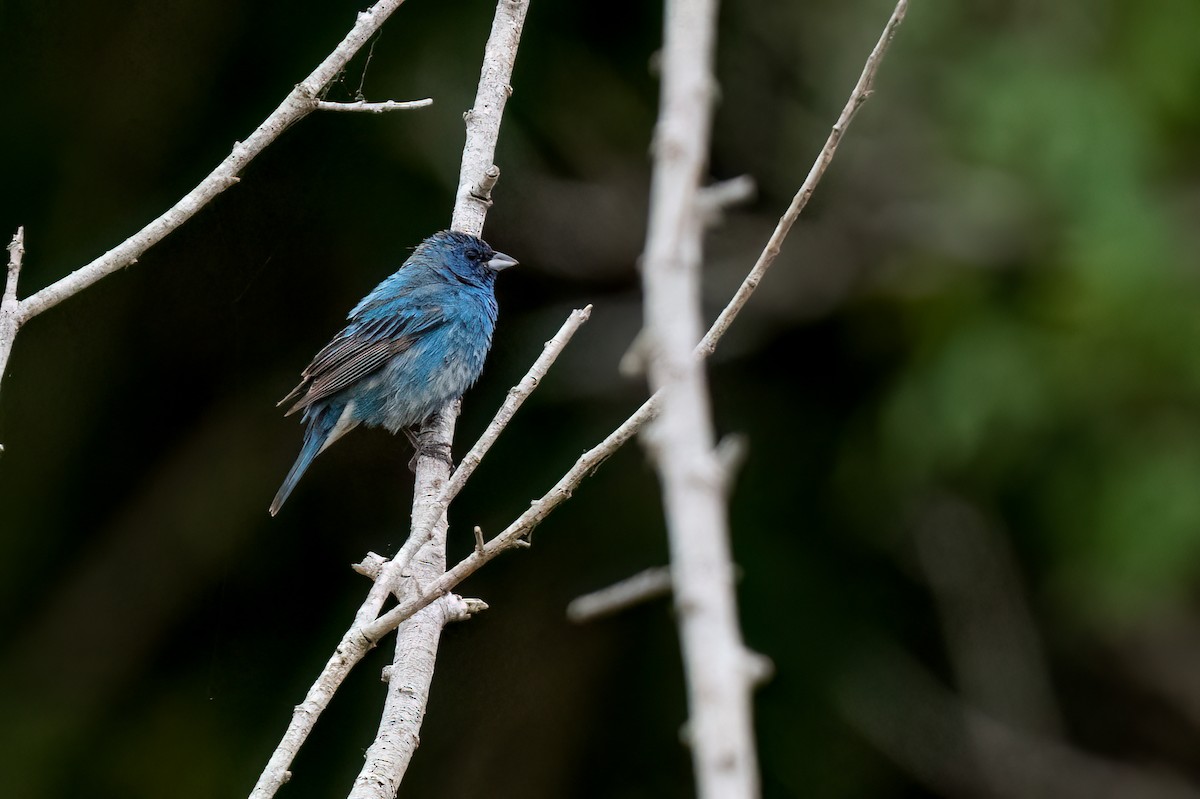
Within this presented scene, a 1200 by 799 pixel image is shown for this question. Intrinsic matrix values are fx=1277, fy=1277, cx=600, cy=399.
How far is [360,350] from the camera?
17.0 ft

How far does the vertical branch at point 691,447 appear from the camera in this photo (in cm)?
100

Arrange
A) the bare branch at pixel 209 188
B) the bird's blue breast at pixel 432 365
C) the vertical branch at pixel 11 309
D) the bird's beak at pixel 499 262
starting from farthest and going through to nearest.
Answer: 1. the bird's beak at pixel 499 262
2. the bird's blue breast at pixel 432 365
3. the bare branch at pixel 209 188
4. the vertical branch at pixel 11 309

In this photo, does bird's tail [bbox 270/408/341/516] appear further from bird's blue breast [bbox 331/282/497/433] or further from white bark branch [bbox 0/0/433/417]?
white bark branch [bbox 0/0/433/417]

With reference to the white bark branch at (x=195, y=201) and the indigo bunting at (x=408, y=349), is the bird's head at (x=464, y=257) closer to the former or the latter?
the indigo bunting at (x=408, y=349)

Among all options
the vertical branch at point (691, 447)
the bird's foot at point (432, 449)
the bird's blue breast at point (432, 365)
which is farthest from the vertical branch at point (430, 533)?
the vertical branch at point (691, 447)

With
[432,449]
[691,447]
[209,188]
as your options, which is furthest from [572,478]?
[432,449]

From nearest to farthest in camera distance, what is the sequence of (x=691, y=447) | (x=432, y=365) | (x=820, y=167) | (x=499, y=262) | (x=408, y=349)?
(x=691, y=447) → (x=820, y=167) → (x=432, y=365) → (x=408, y=349) → (x=499, y=262)

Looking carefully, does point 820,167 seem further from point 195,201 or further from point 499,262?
point 499,262

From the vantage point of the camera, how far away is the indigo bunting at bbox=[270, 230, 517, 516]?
4.95 m

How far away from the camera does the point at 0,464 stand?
5.64 meters

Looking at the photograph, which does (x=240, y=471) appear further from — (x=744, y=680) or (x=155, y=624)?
(x=744, y=680)

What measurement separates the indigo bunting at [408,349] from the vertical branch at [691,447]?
3.69 metres

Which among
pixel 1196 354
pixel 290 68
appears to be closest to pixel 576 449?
pixel 290 68

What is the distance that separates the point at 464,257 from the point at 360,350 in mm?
578
